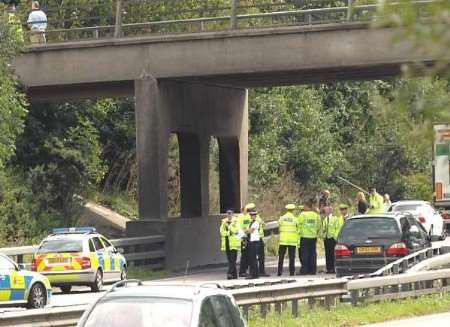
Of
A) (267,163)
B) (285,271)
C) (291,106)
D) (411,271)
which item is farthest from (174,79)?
(291,106)

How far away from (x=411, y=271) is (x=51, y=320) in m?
10.4

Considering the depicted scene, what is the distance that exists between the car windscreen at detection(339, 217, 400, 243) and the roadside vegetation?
4.76 meters

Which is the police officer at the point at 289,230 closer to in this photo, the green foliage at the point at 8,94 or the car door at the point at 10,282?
the green foliage at the point at 8,94

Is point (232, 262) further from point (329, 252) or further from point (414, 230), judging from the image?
point (414, 230)

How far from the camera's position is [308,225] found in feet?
103

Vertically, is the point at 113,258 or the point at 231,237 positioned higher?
the point at 231,237

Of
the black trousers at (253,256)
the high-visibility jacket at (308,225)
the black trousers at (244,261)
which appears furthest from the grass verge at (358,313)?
the black trousers at (244,261)

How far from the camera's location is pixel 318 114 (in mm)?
57219

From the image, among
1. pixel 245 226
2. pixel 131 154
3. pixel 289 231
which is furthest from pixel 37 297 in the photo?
pixel 131 154

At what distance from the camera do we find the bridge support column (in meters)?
35.6

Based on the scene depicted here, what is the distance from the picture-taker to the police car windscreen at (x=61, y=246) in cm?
2855

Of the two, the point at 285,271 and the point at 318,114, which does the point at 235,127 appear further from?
the point at 318,114

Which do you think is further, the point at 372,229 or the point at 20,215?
the point at 20,215

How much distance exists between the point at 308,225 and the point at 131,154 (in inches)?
780
